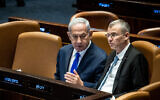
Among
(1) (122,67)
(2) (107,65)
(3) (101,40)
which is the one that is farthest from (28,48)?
(1) (122,67)

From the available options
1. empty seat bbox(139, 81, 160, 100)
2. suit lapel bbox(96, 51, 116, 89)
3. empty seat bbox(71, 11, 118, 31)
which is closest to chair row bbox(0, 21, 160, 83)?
suit lapel bbox(96, 51, 116, 89)

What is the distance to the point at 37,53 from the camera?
3.21 metres

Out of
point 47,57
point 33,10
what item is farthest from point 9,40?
point 33,10

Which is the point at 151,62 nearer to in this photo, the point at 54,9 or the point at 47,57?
the point at 47,57

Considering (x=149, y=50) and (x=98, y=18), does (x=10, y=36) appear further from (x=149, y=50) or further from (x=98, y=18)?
(x=149, y=50)

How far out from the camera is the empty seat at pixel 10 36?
11.0 feet

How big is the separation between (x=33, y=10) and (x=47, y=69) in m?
4.20

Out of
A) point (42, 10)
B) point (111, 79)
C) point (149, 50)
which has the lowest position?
point (42, 10)

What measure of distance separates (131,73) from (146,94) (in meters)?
0.47

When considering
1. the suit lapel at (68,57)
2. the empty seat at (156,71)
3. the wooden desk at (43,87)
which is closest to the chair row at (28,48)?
the suit lapel at (68,57)

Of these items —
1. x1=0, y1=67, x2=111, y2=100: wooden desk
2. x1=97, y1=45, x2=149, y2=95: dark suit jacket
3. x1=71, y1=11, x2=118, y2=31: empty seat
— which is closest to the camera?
x1=0, y1=67, x2=111, y2=100: wooden desk

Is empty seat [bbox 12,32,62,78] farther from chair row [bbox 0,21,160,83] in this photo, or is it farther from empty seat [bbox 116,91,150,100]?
empty seat [bbox 116,91,150,100]

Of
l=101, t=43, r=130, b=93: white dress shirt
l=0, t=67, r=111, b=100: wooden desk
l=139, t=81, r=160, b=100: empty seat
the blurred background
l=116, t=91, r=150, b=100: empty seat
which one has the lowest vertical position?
the blurred background

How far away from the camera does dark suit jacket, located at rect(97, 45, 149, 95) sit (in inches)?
95.2
